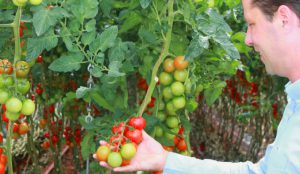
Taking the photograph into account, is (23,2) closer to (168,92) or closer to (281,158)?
(168,92)

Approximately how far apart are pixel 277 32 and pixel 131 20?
→ 505 mm

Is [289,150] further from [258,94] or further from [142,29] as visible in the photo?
[258,94]

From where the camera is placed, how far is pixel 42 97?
227 cm

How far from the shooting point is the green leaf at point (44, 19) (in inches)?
49.0

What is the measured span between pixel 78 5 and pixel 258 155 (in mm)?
2717

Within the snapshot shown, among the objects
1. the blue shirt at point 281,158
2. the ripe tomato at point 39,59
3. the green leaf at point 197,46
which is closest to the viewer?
the blue shirt at point 281,158

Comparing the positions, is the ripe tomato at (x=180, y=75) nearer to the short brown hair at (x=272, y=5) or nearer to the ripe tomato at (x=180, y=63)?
the ripe tomato at (x=180, y=63)

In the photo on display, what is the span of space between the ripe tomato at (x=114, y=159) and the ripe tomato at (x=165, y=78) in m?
0.33

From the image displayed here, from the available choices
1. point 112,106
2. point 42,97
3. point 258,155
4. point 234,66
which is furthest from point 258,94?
point 112,106

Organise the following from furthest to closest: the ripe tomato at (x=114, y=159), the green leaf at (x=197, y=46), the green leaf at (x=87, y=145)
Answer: the green leaf at (x=87, y=145), the green leaf at (x=197, y=46), the ripe tomato at (x=114, y=159)

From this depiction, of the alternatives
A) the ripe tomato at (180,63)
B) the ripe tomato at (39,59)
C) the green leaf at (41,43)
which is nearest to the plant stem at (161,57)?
the ripe tomato at (180,63)

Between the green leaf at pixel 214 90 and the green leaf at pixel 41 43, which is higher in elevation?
the green leaf at pixel 41 43

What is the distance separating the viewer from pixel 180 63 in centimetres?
142

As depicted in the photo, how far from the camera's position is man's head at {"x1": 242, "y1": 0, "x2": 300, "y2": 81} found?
3.56 ft
